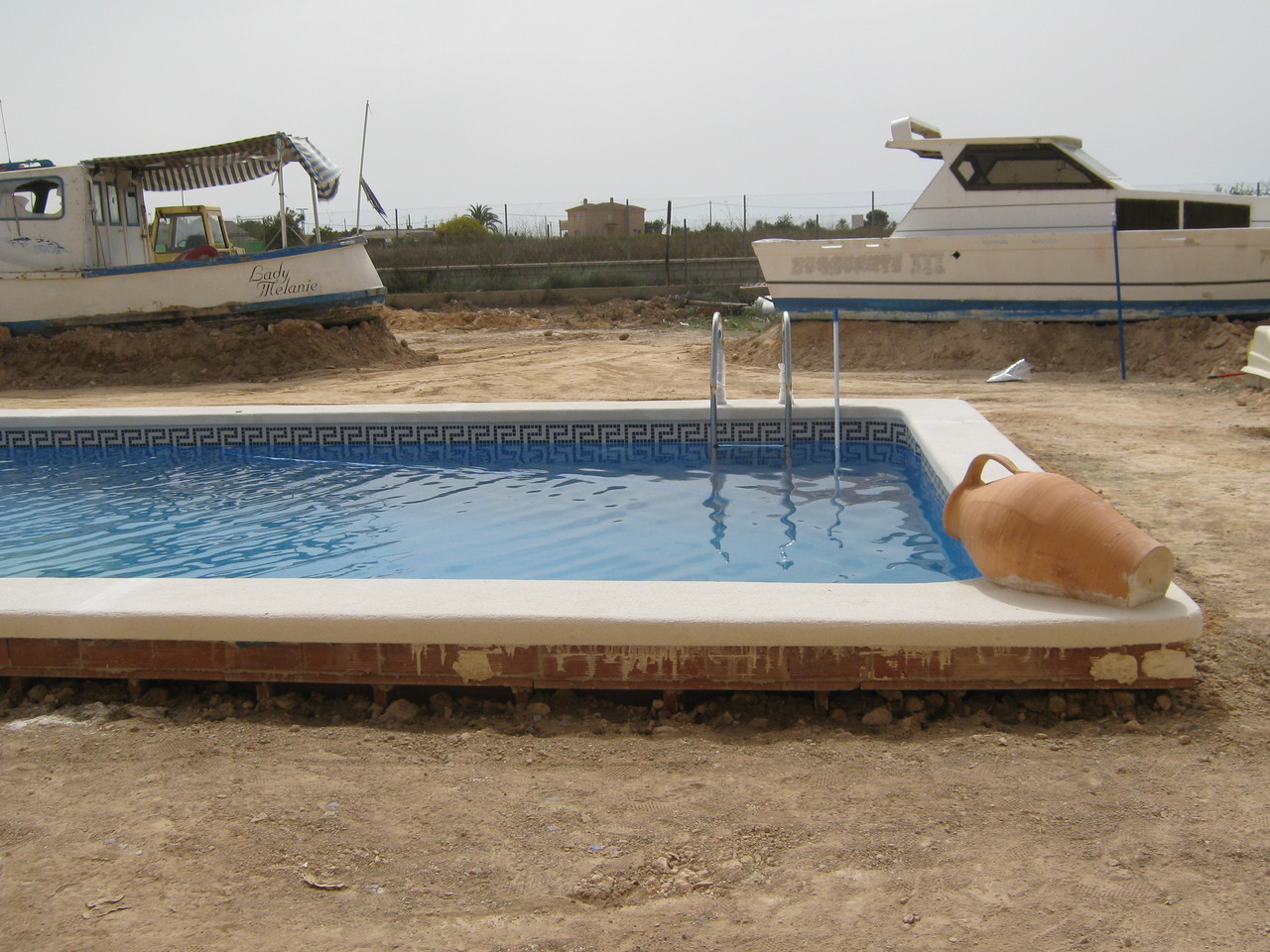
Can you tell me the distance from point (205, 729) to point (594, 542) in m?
2.99

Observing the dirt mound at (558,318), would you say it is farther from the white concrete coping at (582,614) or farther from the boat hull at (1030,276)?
the white concrete coping at (582,614)

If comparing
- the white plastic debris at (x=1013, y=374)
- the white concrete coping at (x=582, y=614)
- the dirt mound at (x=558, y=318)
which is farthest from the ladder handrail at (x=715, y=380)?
the dirt mound at (x=558, y=318)

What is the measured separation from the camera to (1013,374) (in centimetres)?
1171

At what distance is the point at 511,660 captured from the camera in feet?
10.8

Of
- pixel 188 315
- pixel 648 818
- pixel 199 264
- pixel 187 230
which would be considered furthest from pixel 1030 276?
pixel 187 230

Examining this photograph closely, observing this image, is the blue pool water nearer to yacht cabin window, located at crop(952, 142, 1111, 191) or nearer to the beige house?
yacht cabin window, located at crop(952, 142, 1111, 191)

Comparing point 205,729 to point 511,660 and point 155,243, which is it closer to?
point 511,660

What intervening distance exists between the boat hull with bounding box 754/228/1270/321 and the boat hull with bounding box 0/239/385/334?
6257 millimetres

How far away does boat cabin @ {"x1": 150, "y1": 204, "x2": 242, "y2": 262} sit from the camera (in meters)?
15.6

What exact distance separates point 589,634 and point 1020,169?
12.1 meters

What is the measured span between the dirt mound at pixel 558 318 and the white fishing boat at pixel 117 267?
17.6 ft

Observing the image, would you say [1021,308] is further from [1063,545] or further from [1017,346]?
[1063,545]

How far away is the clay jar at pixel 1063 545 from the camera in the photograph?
10.5ft

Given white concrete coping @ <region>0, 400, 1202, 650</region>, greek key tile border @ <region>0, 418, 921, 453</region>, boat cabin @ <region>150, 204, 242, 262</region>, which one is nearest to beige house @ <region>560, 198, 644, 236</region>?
boat cabin @ <region>150, 204, 242, 262</region>
